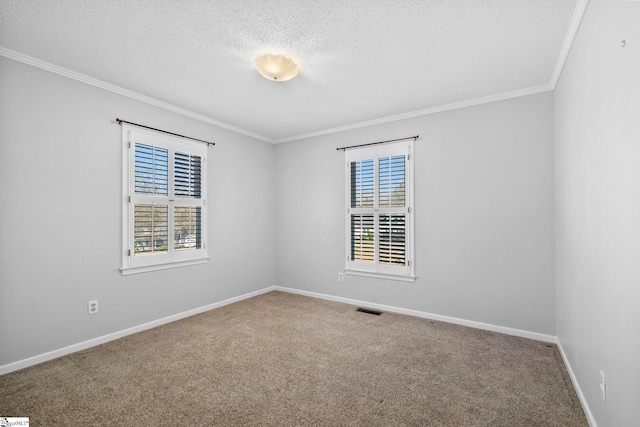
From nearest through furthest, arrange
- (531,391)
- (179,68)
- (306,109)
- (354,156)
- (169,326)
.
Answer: (531,391)
(179,68)
(169,326)
(306,109)
(354,156)

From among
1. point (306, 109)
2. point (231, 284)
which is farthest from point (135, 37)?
point (231, 284)

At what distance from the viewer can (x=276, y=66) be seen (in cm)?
249

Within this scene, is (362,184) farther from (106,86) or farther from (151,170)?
(106,86)

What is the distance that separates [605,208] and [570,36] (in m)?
1.45

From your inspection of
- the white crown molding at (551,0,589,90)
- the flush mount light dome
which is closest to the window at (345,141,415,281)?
the white crown molding at (551,0,589,90)

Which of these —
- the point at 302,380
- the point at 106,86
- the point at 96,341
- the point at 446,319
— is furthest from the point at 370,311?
the point at 106,86

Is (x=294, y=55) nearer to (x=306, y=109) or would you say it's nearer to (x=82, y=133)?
(x=306, y=109)

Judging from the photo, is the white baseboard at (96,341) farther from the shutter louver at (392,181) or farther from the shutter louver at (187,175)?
the shutter louver at (392,181)

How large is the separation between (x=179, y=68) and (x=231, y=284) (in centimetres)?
291

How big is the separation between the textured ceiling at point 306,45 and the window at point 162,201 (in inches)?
23.9

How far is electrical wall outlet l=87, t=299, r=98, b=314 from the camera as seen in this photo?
2922mm

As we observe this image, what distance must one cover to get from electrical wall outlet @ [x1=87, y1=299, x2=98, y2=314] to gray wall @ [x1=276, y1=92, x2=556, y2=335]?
2.92 m

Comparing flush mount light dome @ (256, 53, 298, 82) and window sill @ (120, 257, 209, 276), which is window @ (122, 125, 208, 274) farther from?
flush mount light dome @ (256, 53, 298, 82)

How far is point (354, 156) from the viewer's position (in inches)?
171
